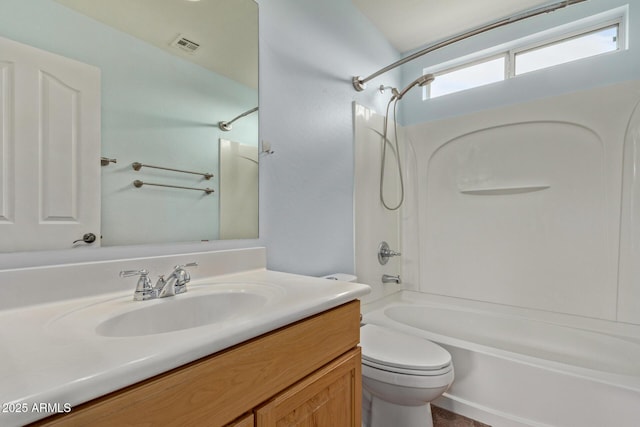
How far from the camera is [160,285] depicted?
902 millimetres

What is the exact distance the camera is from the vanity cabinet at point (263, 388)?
0.46 metres

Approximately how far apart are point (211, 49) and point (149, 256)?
84 centimetres

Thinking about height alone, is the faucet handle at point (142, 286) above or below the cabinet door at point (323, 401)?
above

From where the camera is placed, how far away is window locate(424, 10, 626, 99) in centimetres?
192

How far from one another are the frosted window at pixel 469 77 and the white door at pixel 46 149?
243 centimetres

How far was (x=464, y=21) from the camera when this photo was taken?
7.18ft

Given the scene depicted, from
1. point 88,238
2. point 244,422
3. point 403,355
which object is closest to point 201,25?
point 88,238

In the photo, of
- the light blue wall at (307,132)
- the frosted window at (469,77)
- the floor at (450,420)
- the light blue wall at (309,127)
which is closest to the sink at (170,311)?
the light blue wall at (307,132)

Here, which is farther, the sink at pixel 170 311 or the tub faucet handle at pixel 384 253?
the tub faucet handle at pixel 384 253

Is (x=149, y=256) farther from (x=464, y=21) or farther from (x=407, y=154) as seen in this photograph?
(x=464, y=21)

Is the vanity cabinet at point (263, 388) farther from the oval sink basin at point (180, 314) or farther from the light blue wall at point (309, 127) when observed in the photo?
the light blue wall at point (309, 127)

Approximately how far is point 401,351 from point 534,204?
1.45m

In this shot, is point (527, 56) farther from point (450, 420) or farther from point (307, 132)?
point (450, 420)

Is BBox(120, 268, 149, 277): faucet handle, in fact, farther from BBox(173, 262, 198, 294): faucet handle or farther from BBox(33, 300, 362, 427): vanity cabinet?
BBox(33, 300, 362, 427): vanity cabinet
